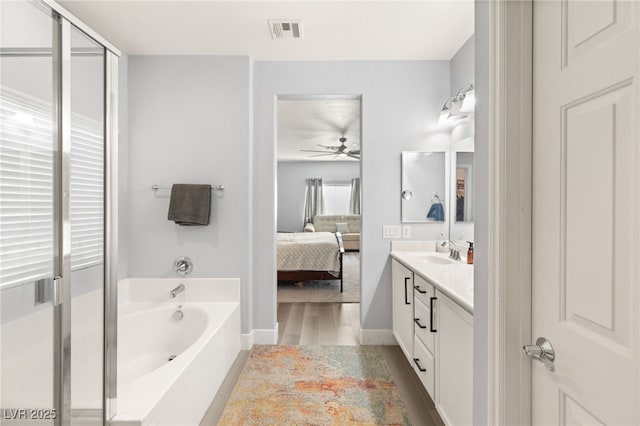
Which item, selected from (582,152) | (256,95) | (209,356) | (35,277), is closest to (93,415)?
(35,277)

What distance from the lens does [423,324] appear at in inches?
83.8

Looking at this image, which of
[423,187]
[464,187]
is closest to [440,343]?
[464,187]

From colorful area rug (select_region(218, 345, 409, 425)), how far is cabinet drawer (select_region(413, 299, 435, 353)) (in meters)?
0.43

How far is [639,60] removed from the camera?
0.69 metres

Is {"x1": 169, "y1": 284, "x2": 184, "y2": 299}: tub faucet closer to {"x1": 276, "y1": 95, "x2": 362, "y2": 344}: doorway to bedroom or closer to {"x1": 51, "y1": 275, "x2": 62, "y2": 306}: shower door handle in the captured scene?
{"x1": 276, "y1": 95, "x2": 362, "y2": 344}: doorway to bedroom

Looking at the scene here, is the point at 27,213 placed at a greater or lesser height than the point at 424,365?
greater

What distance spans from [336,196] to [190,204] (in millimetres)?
7326

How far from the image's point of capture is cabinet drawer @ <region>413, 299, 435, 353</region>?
2002 millimetres

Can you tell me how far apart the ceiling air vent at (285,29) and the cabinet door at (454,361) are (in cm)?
200

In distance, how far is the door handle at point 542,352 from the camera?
0.93 meters

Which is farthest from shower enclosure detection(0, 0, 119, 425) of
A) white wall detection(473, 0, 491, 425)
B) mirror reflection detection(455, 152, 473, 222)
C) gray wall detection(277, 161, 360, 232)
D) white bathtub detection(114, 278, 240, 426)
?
gray wall detection(277, 161, 360, 232)

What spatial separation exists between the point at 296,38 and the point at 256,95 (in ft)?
2.13

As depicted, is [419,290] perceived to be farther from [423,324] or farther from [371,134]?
[371,134]

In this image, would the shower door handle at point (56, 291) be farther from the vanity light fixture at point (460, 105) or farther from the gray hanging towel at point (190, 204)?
the vanity light fixture at point (460, 105)
